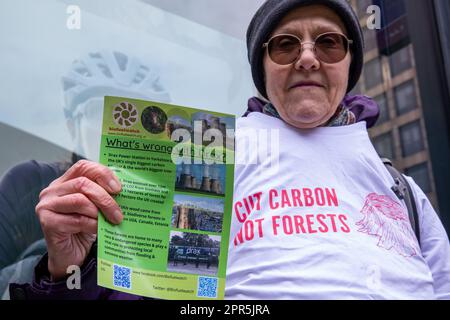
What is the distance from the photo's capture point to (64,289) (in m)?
0.86

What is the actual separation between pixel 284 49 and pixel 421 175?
874 millimetres

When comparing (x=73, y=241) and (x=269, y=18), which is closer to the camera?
(x=73, y=241)

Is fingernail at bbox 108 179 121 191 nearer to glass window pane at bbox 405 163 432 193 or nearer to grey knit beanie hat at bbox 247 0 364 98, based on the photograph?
grey knit beanie hat at bbox 247 0 364 98

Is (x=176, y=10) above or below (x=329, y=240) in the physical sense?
above

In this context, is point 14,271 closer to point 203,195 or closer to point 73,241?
point 73,241

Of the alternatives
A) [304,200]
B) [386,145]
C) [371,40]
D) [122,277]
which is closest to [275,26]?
[304,200]

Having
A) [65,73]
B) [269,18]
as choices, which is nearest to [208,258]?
[269,18]

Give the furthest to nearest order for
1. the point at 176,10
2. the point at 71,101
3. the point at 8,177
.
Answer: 1. the point at 176,10
2. the point at 71,101
3. the point at 8,177

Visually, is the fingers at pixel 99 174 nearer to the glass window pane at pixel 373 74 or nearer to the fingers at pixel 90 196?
the fingers at pixel 90 196

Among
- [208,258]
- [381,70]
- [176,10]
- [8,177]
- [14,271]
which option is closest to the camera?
[208,258]

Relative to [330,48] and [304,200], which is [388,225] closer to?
[304,200]

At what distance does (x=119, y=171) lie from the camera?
843 millimetres

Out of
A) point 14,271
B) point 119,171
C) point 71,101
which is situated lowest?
point 14,271

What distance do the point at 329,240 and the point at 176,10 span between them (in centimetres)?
113
